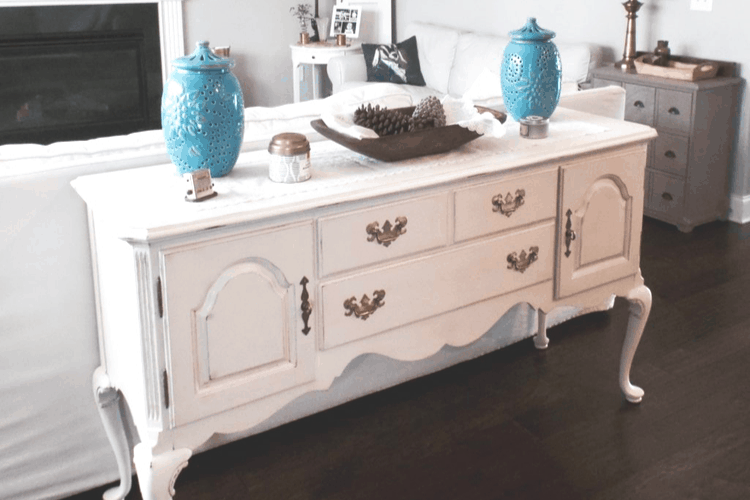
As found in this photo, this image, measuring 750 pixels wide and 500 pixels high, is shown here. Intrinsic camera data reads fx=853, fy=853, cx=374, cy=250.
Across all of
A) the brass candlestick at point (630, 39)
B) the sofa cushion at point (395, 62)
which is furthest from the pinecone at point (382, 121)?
the sofa cushion at point (395, 62)

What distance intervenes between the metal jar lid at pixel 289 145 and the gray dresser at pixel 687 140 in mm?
2598

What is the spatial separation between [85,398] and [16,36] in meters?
4.04

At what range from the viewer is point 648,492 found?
2.08 meters

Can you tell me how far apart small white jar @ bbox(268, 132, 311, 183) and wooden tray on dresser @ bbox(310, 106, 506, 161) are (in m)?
0.15

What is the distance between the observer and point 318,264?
1.77 m

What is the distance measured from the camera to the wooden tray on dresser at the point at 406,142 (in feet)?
6.33

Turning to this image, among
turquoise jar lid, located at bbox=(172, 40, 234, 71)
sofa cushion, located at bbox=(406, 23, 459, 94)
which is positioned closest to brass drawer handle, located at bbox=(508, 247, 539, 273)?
turquoise jar lid, located at bbox=(172, 40, 234, 71)

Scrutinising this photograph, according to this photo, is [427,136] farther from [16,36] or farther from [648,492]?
[16,36]

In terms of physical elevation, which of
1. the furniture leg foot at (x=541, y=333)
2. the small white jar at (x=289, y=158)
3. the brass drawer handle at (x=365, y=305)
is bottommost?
the furniture leg foot at (x=541, y=333)

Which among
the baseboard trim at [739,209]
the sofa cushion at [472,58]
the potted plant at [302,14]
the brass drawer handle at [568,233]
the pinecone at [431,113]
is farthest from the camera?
the potted plant at [302,14]

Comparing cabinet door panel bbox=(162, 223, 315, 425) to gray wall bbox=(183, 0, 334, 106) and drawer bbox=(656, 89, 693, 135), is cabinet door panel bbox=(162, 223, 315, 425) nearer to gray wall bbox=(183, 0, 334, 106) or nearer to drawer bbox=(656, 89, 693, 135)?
drawer bbox=(656, 89, 693, 135)

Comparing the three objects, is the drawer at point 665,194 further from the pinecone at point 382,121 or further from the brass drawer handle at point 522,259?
the pinecone at point 382,121

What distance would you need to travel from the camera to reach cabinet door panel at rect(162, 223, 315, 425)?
1.62 meters

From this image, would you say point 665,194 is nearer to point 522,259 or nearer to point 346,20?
point 522,259
